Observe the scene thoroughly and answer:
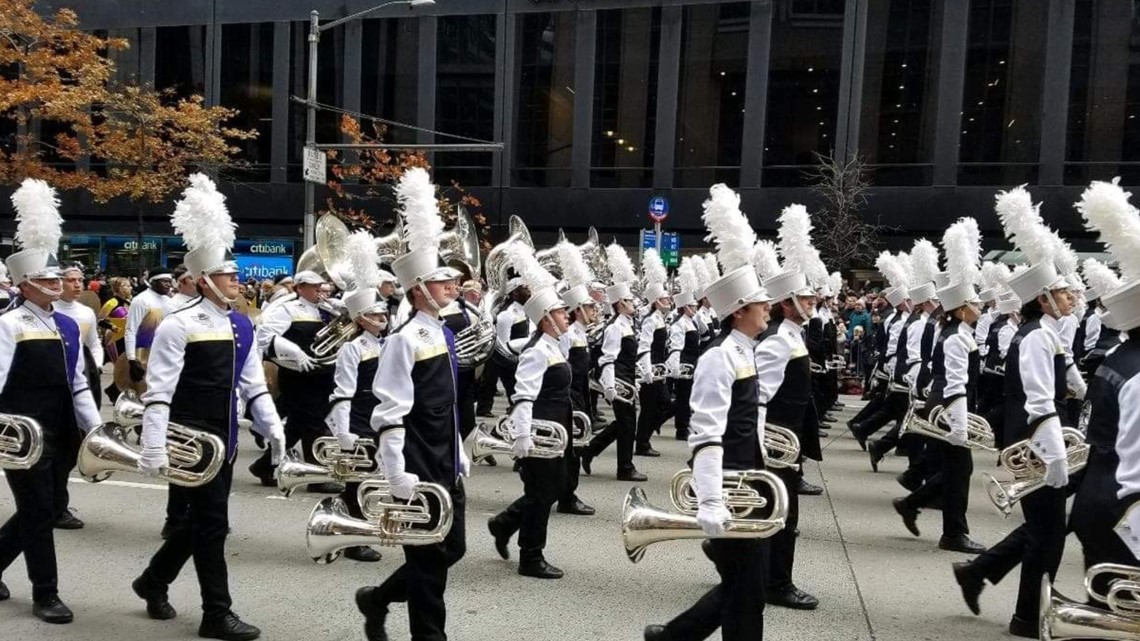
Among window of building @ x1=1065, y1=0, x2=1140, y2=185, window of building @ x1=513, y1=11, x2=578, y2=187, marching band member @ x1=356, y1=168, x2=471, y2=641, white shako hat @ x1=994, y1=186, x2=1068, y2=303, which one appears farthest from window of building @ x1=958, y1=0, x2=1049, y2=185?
marching band member @ x1=356, y1=168, x2=471, y2=641

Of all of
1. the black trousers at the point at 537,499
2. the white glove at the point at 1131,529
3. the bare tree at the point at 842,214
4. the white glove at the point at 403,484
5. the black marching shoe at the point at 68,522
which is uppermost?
the bare tree at the point at 842,214

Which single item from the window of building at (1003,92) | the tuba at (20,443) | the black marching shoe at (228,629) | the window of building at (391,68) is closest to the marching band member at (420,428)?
the black marching shoe at (228,629)

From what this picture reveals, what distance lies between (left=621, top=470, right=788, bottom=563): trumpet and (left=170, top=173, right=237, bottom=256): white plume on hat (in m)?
2.89

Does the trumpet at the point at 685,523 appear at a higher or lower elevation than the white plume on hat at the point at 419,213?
lower

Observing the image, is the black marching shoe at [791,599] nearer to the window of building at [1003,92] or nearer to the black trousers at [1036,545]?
the black trousers at [1036,545]

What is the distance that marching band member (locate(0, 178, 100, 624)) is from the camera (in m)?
5.43

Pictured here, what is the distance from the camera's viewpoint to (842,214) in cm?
2462

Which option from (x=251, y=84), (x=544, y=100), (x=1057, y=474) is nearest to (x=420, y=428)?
(x=1057, y=474)

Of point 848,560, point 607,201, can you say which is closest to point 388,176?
point 607,201

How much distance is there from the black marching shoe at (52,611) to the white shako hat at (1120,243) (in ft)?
18.5

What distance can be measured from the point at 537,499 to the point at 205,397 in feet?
7.75

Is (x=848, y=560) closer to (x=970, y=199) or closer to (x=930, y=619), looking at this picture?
(x=930, y=619)

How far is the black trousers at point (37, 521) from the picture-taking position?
17.7ft

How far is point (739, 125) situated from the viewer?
28.5m
